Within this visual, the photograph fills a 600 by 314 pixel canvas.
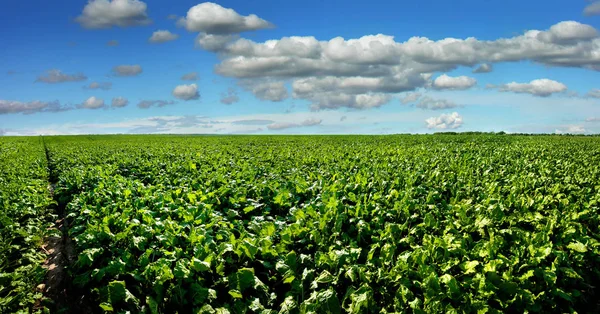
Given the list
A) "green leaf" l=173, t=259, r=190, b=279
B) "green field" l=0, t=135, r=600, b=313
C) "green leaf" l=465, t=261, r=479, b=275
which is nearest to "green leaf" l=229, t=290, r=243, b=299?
"green field" l=0, t=135, r=600, b=313

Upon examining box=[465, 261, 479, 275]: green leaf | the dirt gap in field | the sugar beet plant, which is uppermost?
box=[465, 261, 479, 275]: green leaf

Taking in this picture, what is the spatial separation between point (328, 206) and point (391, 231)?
136 cm

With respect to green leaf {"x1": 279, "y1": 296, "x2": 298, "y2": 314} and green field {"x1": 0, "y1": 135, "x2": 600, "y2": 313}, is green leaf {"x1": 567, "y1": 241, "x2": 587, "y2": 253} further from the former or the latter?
green leaf {"x1": 279, "y1": 296, "x2": 298, "y2": 314}

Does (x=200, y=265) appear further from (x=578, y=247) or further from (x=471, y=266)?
(x=578, y=247)

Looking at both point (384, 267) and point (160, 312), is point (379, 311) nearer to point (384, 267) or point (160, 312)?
point (384, 267)

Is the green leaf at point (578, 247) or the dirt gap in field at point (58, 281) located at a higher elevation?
the green leaf at point (578, 247)

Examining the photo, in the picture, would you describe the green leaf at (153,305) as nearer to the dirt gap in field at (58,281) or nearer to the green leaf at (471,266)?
the dirt gap in field at (58,281)

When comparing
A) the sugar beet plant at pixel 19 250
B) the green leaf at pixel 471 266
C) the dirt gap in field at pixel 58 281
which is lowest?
the dirt gap in field at pixel 58 281

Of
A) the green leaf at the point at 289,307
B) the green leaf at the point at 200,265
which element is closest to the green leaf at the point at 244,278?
the green leaf at the point at 200,265

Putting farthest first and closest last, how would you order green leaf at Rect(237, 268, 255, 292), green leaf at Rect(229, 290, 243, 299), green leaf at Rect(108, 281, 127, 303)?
1. green leaf at Rect(237, 268, 255, 292)
2. green leaf at Rect(108, 281, 127, 303)
3. green leaf at Rect(229, 290, 243, 299)

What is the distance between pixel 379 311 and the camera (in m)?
5.02

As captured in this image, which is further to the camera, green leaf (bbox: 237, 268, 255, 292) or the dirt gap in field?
the dirt gap in field

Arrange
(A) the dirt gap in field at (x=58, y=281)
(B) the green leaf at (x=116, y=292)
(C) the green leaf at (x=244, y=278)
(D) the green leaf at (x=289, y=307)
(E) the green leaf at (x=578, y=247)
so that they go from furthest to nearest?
(A) the dirt gap in field at (x=58, y=281)
(E) the green leaf at (x=578, y=247)
(C) the green leaf at (x=244, y=278)
(B) the green leaf at (x=116, y=292)
(D) the green leaf at (x=289, y=307)

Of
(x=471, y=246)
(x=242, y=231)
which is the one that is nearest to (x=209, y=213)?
(x=242, y=231)
